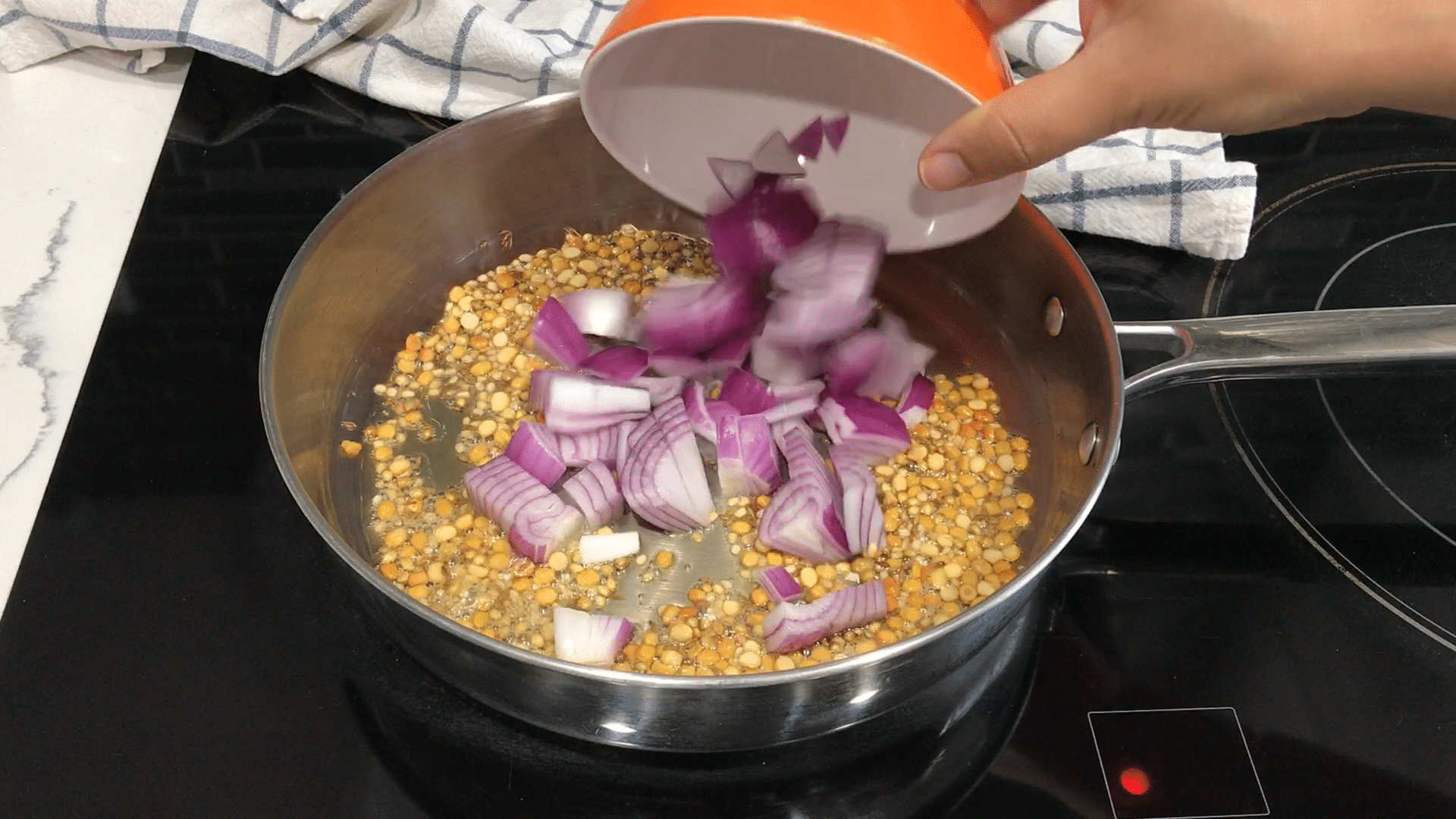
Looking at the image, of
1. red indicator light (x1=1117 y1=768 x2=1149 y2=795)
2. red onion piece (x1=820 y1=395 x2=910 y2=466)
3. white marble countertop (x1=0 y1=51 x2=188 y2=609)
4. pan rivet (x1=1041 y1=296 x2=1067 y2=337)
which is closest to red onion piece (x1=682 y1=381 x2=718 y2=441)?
red onion piece (x1=820 y1=395 x2=910 y2=466)

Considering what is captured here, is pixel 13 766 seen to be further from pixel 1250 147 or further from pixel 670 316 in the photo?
pixel 1250 147

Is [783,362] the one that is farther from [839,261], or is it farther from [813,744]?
[813,744]

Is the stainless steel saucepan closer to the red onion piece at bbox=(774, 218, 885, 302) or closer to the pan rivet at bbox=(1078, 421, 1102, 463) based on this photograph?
the pan rivet at bbox=(1078, 421, 1102, 463)

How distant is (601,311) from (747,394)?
0.59 ft

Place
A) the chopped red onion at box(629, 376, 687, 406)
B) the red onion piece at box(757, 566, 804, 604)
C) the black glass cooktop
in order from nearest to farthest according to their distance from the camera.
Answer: the black glass cooktop < the red onion piece at box(757, 566, 804, 604) < the chopped red onion at box(629, 376, 687, 406)

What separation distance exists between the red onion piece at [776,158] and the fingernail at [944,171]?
0.21m

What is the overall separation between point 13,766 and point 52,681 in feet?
0.20

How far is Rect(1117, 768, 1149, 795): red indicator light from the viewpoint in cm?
72

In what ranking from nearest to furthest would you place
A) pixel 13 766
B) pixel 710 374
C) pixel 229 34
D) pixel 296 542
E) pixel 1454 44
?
pixel 1454 44 → pixel 13 766 → pixel 296 542 → pixel 710 374 → pixel 229 34

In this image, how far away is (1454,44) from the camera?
60 cm

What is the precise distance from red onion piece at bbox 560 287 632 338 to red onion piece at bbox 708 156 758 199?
0.64 feet

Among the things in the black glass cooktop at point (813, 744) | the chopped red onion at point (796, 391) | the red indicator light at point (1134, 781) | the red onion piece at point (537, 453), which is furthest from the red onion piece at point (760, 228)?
the red indicator light at point (1134, 781)

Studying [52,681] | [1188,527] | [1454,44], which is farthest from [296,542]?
[1454,44]

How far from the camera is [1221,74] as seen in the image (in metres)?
0.61
